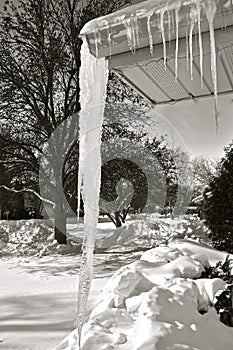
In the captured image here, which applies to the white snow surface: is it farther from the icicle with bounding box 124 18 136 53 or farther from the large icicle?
the icicle with bounding box 124 18 136 53

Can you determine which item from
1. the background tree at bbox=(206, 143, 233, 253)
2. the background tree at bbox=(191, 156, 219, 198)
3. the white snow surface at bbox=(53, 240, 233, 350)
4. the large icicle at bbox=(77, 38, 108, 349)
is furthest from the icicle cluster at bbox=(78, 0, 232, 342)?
the background tree at bbox=(191, 156, 219, 198)

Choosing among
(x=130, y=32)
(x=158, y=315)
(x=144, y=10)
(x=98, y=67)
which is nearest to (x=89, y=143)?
(x=98, y=67)

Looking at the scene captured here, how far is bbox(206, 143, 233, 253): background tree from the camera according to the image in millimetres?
6039

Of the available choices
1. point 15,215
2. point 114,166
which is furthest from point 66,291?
point 15,215

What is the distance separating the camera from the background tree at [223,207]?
604 cm

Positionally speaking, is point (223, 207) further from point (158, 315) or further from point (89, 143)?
point (89, 143)

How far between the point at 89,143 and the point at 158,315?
1.25 metres

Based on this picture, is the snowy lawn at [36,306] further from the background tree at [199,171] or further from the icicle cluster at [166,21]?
the background tree at [199,171]

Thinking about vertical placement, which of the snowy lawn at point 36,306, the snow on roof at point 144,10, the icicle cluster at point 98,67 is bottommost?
the snowy lawn at point 36,306

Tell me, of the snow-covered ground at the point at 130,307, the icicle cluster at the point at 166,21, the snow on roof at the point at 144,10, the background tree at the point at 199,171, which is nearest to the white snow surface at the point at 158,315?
the snow-covered ground at the point at 130,307

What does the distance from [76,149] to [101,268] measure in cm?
416

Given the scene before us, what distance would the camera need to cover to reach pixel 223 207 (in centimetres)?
610

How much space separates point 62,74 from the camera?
1076 centimetres

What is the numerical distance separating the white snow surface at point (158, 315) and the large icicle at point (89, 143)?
0.42 m
